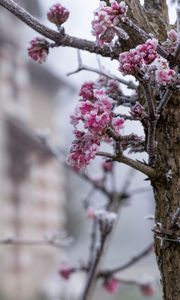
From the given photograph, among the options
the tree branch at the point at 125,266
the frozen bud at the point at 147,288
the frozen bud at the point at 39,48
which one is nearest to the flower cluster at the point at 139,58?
the frozen bud at the point at 39,48

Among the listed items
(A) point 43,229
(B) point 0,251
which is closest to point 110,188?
(B) point 0,251

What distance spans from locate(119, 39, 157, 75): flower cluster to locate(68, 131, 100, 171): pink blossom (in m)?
0.08

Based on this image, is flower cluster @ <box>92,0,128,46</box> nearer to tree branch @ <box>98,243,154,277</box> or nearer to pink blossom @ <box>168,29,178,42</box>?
pink blossom @ <box>168,29,178,42</box>

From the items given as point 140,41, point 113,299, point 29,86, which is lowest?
point 113,299

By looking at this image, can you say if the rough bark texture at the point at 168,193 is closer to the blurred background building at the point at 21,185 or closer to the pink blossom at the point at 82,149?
the pink blossom at the point at 82,149

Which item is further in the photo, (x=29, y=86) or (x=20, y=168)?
(x=29, y=86)

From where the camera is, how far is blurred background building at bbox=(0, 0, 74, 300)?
307 inches

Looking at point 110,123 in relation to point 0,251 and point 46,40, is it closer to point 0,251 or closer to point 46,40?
point 46,40

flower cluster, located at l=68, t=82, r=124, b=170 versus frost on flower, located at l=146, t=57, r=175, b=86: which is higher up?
frost on flower, located at l=146, t=57, r=175, b=86

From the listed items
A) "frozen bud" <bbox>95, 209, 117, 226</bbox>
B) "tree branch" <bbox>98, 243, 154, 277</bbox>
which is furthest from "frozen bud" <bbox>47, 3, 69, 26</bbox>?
"tree branch" <bbox>98, 243, 154, 277</bbox>

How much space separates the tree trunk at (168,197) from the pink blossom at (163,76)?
95 millimetres

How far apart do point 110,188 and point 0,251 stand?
19.9 ft

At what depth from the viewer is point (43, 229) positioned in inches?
327

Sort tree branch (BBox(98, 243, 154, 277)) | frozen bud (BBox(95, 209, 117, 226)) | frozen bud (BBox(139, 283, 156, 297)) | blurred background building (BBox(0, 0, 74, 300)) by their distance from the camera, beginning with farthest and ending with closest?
blurred background building (BBox(0, 0, 74, 300)) → frozen bud (BBox(139, 283, 156, 297)) → tree branch (BBox(98, 243, 154, 277)) → frozen bud (BBox(95, 209, 117, 226))
